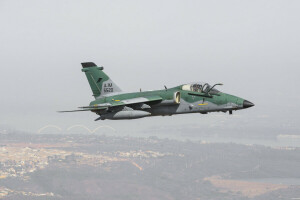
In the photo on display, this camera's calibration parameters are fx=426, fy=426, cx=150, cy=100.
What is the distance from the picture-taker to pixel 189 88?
4347cm

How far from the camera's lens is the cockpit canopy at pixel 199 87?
1687 inches

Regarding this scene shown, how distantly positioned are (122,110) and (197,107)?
7.65 metres

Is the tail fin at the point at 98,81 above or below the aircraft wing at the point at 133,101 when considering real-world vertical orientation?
above

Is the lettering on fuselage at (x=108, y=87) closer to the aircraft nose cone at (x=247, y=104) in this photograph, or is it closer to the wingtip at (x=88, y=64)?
the wingtip at (x=88, y=64)

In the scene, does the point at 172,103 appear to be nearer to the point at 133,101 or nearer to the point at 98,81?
the point at 133,101

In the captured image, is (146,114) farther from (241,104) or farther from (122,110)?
(241,104)

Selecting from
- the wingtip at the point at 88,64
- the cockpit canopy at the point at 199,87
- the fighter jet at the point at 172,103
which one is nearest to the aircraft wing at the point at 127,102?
the fighter jet at the point at 172,103

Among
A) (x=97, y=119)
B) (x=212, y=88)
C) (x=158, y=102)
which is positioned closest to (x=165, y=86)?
(x=158, y=102)

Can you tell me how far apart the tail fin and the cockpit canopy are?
9413mm

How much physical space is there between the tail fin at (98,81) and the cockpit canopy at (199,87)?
30.9ft

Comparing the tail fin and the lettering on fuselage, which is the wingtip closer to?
the tail fin

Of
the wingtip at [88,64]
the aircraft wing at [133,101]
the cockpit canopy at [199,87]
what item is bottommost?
the aircraft wing at [133,101]

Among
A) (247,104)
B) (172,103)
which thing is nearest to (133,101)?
(172,103)

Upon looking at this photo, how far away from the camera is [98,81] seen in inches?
1983
